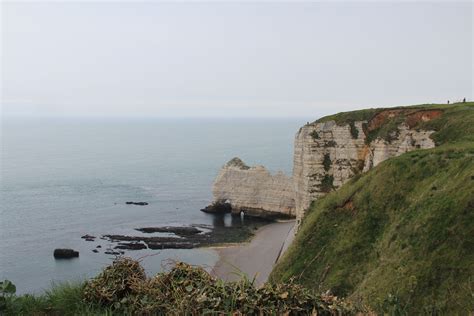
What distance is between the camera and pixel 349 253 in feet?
83.0

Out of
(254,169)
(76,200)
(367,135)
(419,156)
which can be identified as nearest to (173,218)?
(254,169)

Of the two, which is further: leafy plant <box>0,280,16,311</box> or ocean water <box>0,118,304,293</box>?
ocean water <box>0,118,304,293</box>

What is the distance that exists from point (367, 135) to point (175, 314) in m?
36.4

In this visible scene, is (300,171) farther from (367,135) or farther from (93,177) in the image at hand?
(93,177)

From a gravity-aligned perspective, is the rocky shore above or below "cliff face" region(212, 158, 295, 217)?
below

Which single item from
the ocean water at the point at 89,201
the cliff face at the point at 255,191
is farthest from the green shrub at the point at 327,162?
the cliff face at the point at 255,191

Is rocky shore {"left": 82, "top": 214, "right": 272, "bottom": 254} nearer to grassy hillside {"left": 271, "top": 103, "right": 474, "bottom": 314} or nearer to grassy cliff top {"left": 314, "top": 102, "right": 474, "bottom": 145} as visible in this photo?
grassy cliff top {"left": 314, "top": 102, "right": 474, "bottom": 145}

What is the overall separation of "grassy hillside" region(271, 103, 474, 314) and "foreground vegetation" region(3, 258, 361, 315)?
17.4 feet

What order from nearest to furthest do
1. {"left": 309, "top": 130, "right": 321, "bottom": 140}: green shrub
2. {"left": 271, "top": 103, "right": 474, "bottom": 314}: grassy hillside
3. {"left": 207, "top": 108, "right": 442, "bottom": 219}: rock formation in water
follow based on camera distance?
{"left": 271, "top": 103, "right": 474, "bottom": 314}: grassy hillside < {"left": 207, "top": 108, "right": 442, "bottom": 219}: rock formation in water < {"left": 309, "top": 130, "right": 321, "bottom": 140}: green shrub

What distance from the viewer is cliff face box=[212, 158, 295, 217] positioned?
79.1 meters

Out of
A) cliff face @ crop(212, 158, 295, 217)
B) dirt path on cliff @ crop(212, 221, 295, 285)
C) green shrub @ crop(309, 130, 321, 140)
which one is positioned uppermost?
green shrub @ crop(309, 130, 321, 140)

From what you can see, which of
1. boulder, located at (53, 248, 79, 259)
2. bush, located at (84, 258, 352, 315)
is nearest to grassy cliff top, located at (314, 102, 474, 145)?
bush, located at (84, 258, 352, 315)

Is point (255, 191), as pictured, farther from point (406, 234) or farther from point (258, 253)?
point (406, 234)

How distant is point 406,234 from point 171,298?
16.4 meters
